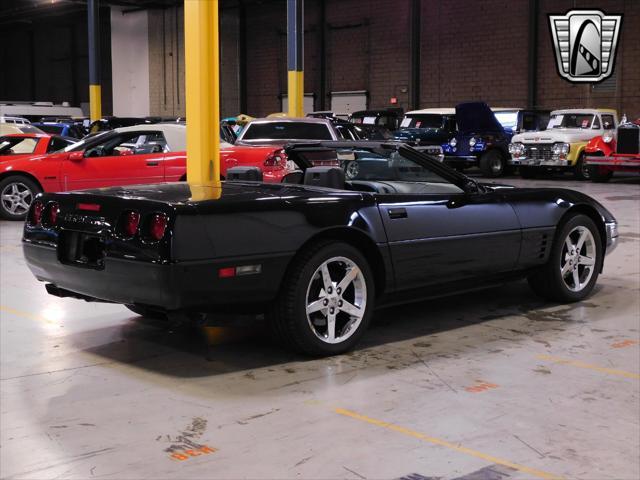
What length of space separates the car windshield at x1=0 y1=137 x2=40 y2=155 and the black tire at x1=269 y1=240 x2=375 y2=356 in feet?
32.1

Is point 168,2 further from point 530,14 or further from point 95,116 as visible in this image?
point 530,14

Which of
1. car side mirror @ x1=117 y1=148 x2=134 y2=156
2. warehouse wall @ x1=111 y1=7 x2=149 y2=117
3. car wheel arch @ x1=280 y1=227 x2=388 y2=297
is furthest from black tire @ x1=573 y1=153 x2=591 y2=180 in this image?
warehouse wall @ x1=111 y1=7 x2=149 y2=117

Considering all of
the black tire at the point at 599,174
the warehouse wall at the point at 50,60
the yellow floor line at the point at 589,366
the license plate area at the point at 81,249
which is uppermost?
the warehouse wall at the point at 50,60

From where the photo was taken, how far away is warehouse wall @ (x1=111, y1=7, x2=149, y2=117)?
34.8 m

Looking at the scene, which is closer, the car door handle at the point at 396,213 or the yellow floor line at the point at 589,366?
the yellow floor line at the point at 589,366

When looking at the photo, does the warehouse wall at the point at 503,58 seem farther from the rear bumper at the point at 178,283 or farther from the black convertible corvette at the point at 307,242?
the rear bumper at the point at 178,283

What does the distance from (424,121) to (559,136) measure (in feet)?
12.5

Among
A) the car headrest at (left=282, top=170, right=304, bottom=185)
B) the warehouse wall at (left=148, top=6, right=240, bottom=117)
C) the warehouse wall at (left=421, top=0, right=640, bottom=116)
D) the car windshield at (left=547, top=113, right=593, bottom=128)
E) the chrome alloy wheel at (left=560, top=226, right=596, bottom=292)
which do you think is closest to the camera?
the car headrest at (left=282, top=170, right=304, bottom=185)

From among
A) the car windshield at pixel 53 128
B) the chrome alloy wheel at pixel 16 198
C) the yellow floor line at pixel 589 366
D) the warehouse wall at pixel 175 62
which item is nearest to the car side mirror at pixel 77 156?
the chrome alloy wheel at pixel 16 198

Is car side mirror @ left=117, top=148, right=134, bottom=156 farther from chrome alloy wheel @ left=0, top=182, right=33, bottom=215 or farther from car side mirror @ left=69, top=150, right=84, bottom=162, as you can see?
chrome alloy wheel @ left=0, top=182, right=33, bottom=215

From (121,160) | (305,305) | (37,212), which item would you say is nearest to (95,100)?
(121,160)

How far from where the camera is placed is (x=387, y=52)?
28.5 m

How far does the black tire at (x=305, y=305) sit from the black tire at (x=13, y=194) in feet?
27.3

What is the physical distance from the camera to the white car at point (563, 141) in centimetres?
1938
